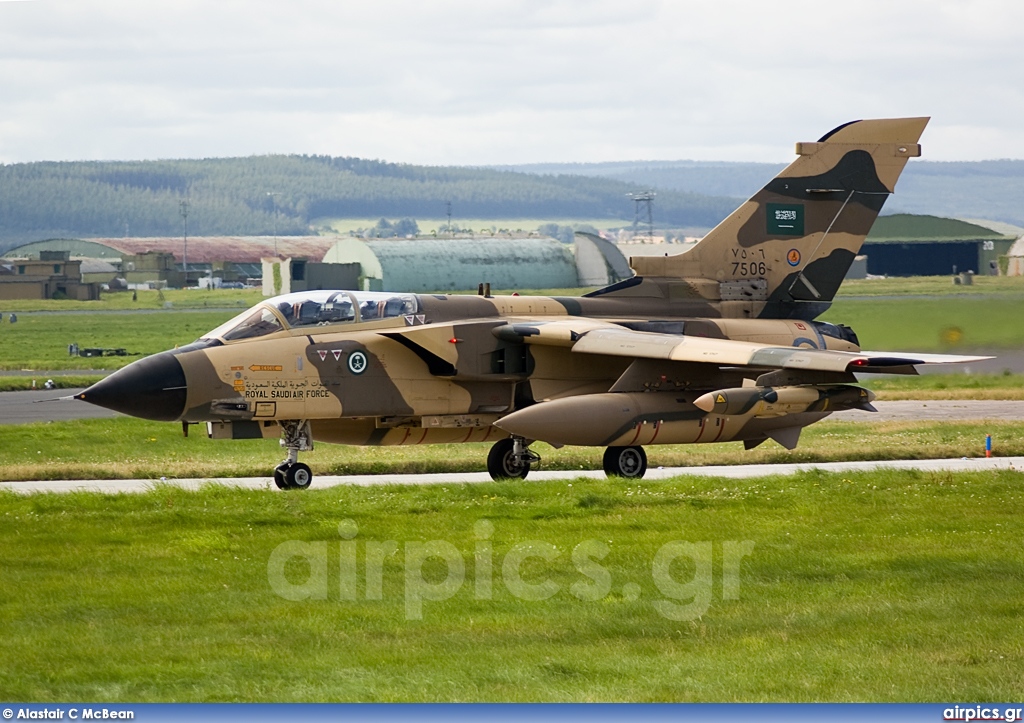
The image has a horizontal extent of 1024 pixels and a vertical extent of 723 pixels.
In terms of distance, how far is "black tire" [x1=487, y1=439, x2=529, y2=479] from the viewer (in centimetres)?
1855

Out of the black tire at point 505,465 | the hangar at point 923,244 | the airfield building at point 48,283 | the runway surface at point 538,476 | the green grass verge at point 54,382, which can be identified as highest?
the hangar at point 923,244

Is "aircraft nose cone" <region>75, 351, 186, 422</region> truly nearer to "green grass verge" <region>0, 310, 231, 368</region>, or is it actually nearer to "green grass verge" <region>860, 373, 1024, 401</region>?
"green grass verge" <region>860, 373, 1024, 401</region>

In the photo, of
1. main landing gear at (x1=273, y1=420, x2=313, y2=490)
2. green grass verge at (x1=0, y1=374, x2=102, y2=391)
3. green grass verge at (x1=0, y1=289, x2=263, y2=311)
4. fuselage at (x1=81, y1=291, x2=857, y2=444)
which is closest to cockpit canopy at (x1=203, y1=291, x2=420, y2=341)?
fuselage at (x1=81, y1=291, x2=857, y2=444)

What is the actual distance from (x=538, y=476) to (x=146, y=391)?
5792 mm

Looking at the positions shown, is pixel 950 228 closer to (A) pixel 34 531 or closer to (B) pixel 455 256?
(B) pixel 455 256

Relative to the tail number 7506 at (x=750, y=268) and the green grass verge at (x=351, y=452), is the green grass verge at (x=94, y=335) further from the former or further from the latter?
the tail number 7506 at (x=750, y=268)

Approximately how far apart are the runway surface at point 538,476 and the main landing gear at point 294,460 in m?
0.35

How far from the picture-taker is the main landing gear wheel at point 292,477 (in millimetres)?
17172

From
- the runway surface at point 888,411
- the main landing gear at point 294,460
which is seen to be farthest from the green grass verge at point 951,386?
the main landing gear at point 294,460

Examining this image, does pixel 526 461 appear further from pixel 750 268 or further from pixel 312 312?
pixel 750 268

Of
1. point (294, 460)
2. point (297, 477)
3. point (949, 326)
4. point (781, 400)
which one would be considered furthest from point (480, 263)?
point (781, 400)

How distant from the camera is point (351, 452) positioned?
80.2 feet

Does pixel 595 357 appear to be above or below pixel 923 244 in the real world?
below

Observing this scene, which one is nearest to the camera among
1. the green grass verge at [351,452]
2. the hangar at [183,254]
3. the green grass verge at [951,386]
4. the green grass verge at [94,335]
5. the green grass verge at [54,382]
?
the green grass verge at [351,452]
